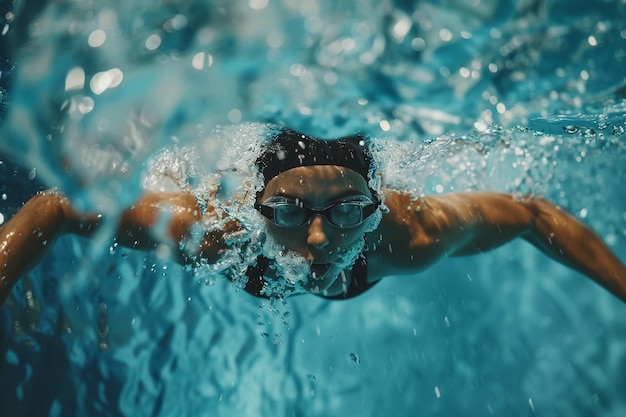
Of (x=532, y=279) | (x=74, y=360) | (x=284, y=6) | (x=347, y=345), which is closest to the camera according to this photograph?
(x=284, y=6)

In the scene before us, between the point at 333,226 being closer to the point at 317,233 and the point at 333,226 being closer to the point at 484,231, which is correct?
the point at 317,233

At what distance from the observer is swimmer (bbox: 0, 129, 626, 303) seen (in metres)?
3.52

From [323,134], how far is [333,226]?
4.43 ft

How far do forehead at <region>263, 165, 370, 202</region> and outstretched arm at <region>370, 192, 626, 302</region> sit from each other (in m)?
0.82

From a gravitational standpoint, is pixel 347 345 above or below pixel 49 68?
below

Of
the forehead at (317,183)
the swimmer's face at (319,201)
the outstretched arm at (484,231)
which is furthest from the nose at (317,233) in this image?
the outstretched arm at (484,231)

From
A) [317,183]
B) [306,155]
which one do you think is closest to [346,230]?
[317,183]

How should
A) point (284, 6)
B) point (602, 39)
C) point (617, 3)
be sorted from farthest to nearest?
point (602, 39) < point (617, 3) < point (284, 6)

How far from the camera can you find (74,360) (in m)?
6.98

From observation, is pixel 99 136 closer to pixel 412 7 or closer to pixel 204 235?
pixel 204 235

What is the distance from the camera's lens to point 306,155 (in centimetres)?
381

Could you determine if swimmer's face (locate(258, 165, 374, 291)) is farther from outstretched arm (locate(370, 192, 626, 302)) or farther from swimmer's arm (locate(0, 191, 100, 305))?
swimmer's arm (locate(0, 191, 100, 305))

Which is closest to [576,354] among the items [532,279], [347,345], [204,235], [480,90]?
[532,279]

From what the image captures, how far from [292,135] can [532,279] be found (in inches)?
323
